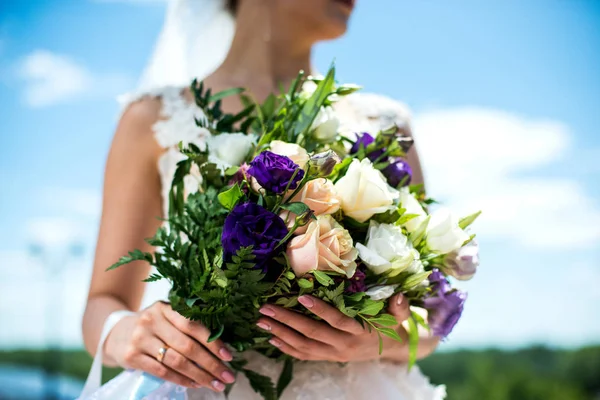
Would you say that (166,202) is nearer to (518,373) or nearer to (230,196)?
(230,196)

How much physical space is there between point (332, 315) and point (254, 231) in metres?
0.25

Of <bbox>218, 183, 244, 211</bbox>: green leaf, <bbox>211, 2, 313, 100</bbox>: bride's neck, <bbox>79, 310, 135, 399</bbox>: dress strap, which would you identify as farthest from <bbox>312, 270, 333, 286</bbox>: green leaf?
<bbox>211, 2, 313, 100</bbox>: bride's neck

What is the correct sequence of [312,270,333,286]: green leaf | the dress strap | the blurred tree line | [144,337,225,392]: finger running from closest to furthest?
[312,270,333,286]: green leaf → [144,337,225,392]: finger → the dress strap → the blurred tree line

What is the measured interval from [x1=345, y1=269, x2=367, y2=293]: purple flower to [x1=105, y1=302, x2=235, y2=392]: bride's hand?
1.03 ft

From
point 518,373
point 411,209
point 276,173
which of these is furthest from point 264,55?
point 518,373

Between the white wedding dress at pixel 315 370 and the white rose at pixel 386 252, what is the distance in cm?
41

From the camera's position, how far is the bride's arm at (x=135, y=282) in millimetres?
1368

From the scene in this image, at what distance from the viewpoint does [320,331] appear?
1343 millimetres

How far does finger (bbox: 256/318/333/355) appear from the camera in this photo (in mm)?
1323

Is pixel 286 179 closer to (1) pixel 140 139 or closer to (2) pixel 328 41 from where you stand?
(1) pixel 140 139

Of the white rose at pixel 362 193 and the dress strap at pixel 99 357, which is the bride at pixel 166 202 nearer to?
the dress strap at pixel 99 357

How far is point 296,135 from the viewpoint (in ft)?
4.83

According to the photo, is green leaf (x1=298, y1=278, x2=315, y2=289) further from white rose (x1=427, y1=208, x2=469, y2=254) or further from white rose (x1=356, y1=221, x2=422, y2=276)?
white rose (x1=427, y1=208, x2=469, y2=254)

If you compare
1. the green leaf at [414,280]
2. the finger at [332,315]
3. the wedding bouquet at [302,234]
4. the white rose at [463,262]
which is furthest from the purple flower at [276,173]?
the white rose at [463,262]
